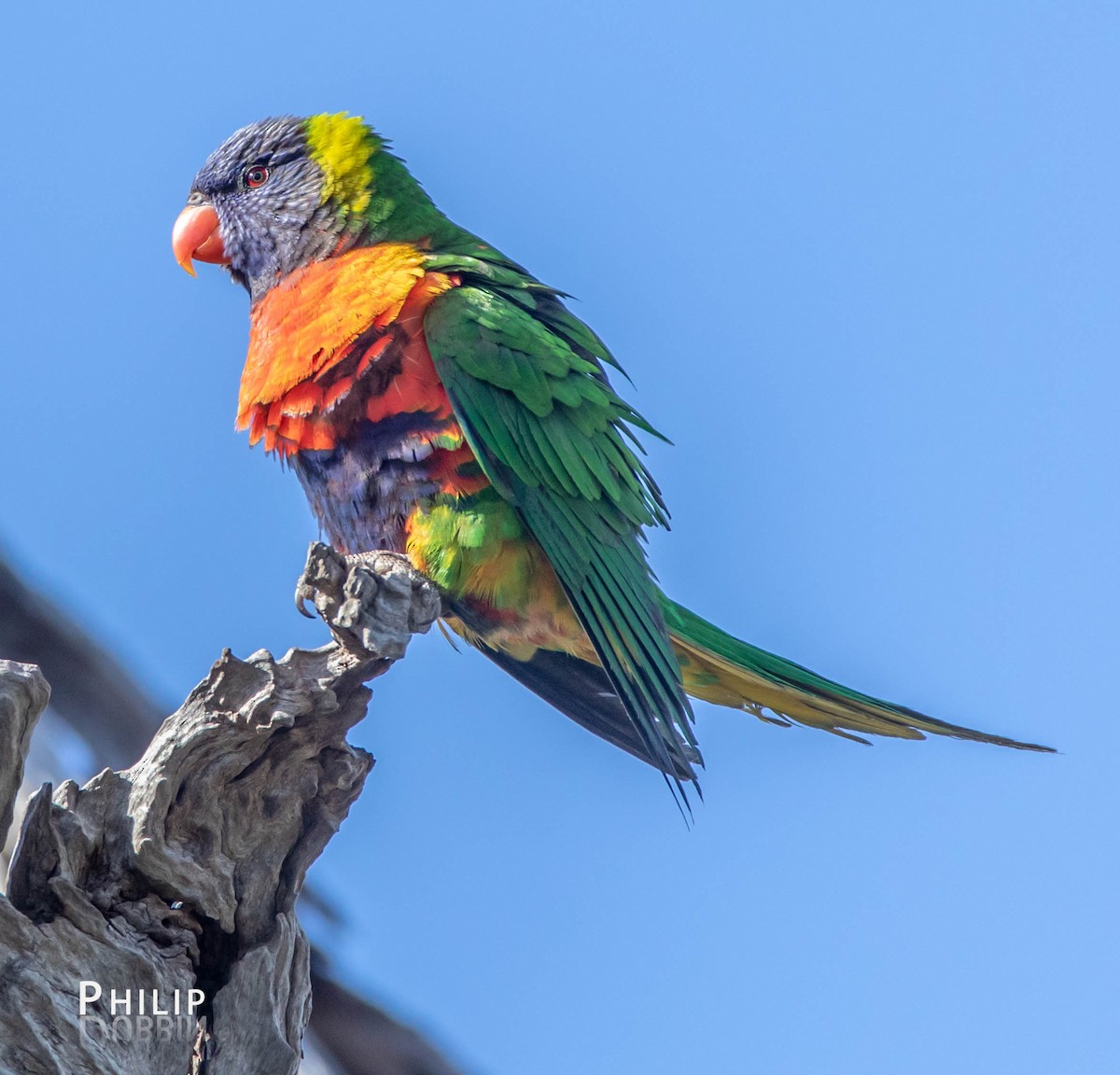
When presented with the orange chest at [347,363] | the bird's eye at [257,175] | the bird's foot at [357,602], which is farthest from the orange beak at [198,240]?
the bird's foot at [357,602]

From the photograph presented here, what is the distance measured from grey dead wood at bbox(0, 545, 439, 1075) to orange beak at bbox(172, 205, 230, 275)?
229cm

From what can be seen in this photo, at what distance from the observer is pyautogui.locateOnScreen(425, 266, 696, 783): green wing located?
3.87 m

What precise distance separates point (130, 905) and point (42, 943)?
234 mm

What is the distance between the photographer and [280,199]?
4.83 metres

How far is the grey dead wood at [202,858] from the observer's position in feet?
9.11

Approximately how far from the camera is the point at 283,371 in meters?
3.99

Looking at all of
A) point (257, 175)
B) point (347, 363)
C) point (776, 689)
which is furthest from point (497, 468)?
point (257, 175)

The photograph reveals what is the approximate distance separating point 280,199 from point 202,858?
2.88 meters

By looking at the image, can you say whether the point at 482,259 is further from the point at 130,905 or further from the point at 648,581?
the point at 130,905

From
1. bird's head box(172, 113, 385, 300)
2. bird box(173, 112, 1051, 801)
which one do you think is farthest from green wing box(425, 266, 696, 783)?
bird's head box(172, 113, 385, 300)

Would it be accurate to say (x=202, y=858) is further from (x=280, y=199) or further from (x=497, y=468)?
(x=280, y=199)

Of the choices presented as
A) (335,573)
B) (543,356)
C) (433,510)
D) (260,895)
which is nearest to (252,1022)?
(260,895)

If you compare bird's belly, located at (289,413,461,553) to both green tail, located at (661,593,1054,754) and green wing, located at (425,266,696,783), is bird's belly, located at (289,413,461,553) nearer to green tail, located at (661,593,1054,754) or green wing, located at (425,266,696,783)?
green wing, located at (425,266,696,783)

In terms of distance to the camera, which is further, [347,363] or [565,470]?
[565,470]
